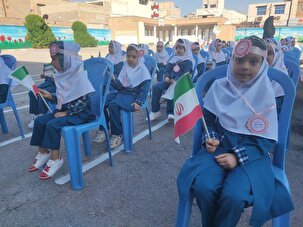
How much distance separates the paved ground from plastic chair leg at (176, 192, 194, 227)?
0.35 meters

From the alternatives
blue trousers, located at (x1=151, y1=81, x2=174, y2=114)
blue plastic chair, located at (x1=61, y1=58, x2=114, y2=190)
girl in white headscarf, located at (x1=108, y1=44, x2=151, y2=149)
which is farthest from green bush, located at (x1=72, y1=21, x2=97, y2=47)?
blue plastic chair, located at (x1=61, y1=58, x2=114, y2=190)

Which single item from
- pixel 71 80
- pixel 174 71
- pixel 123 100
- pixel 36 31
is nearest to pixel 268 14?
pixel 36 31

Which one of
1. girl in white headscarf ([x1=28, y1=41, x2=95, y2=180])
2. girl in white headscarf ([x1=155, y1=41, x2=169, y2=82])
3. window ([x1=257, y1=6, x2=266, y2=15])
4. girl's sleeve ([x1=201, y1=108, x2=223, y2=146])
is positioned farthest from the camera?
window ([x1=257, y1=6, x2=266, y2=15])

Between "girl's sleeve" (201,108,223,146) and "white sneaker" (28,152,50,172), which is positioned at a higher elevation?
"girl's sleeve" (201,108,223,146)

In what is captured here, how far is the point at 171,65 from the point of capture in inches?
187

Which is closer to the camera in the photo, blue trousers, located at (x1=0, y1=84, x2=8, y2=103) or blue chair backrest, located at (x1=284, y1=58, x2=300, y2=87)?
blue chair backrest, located at (x1=284, y1=58, x2=300, y2=87)

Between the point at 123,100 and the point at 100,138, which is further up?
the point at 123,100

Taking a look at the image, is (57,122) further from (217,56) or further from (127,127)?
(217,56)

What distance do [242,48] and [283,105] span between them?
0.46 meters

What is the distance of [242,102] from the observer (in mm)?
1598

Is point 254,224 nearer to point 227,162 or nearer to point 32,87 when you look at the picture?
point 227,162

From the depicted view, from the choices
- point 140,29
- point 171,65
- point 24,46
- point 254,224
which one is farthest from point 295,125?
point 140,29

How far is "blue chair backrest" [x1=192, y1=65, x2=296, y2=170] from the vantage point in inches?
62.7

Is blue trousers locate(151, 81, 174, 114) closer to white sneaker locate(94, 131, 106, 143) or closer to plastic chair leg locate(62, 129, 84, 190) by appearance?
white sneaker locate(94, 131, 106, 143)
